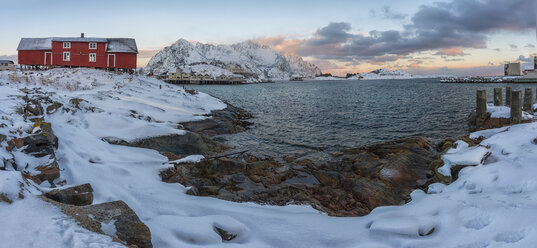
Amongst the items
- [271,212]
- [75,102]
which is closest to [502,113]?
[271,212]

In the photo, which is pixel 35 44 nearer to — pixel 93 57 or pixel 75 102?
pixel 93 57

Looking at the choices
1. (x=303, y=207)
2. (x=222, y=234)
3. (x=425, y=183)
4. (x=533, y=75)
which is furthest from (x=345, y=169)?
(x=533, y=75)

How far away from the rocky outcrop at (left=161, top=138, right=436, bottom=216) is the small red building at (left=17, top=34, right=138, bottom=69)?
139 feet

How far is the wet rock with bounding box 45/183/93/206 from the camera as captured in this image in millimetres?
4867

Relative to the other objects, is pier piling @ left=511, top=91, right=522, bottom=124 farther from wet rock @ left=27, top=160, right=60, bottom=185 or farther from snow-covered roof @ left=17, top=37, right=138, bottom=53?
snow-covered roof @ left=17, top=37, right=138, bottom=53

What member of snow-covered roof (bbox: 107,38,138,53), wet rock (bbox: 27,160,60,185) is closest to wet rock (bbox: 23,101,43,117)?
wet rock (bbox: 27,160,60,185)

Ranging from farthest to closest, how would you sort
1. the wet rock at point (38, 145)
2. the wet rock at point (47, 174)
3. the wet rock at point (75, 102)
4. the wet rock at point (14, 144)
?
the wet rock at point (75, 102), the wet rock at point (38, 145), the wet rock at point (14, 144), the wet rock at point (47, 174)

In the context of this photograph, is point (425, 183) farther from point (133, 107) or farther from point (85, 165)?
point (133, 107)

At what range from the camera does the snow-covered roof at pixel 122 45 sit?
45606 millimetres

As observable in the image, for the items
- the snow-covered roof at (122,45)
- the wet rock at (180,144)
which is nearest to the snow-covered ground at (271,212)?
the wet rock at (180,144)

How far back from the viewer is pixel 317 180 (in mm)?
10594

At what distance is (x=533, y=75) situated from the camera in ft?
362

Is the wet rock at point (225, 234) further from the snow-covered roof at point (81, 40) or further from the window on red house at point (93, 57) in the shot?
the window on red house at point (93, 57)

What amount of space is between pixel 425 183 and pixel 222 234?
7.45m
